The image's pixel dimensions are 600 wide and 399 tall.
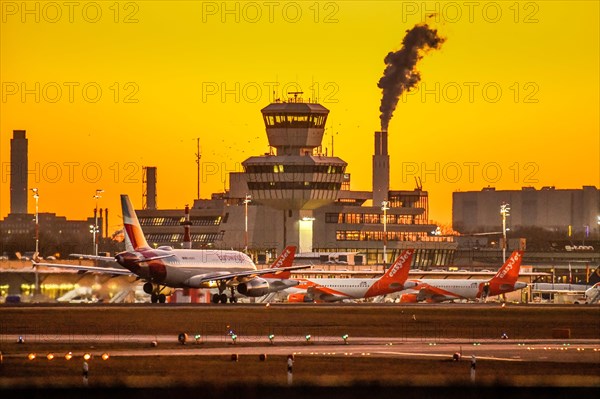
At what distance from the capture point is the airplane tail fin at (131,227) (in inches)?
4909

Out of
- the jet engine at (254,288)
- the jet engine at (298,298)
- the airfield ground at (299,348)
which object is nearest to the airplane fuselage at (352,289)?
the jet engine at (298,298)

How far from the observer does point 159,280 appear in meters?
123

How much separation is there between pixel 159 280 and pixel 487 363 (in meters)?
68.2

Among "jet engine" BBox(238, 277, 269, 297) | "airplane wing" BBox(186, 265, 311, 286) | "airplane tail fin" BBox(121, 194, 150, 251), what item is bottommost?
"jet engine" BBox(238, 277, 269, 297)

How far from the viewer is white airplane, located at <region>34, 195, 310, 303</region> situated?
120812 millimetres

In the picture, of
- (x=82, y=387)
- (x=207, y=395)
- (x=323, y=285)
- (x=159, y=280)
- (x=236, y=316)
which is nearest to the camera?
(x=207, y=395)

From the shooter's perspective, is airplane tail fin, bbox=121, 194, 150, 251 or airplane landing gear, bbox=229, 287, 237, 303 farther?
airplane landing gear, bbox=229, 287, 237, 303

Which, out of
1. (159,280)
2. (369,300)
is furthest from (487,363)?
(369,300)

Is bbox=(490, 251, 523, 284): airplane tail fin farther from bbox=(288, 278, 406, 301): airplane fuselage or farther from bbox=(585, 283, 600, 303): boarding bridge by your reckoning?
bbox=(288, 278, 406, 301): airplane fuselage

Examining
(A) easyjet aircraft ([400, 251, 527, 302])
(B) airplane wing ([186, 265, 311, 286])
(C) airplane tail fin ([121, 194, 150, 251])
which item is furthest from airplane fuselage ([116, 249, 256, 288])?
(A) easyjet aircraft ([400, 251, 527, 302])

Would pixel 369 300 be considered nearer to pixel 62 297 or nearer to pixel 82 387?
pixel 62 297

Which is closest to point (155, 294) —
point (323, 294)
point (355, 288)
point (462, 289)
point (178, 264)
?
point (178, 264)

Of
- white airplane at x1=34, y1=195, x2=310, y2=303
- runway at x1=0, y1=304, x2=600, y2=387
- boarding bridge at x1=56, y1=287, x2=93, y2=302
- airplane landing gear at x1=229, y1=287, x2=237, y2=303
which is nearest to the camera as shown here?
runway at x1=0, y1=304, x2=600, y2=387

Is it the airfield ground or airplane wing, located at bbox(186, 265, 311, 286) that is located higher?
airplane wing, located at bbox(186, 265, 311, 286)
